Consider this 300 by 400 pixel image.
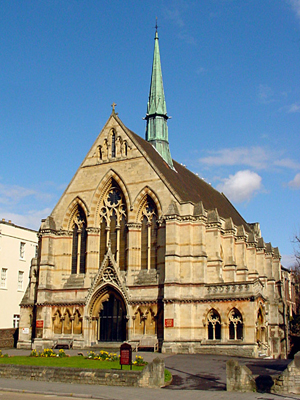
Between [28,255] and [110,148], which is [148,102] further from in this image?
[28,255]

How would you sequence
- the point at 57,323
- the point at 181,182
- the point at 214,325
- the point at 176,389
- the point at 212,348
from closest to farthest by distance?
the point at 176,389
the point at 212,348
the point at 214,325
the point at 57,323
the point at 181,182

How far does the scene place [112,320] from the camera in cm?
3759

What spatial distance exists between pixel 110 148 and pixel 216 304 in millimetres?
14577

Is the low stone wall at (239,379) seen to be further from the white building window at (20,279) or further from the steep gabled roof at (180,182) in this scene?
the white building window at (20,279)

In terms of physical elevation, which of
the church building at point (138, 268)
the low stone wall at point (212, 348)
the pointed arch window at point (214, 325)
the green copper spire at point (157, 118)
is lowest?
the low stone wall at point (212, 348)

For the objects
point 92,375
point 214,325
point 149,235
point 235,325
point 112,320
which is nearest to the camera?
point 92,375

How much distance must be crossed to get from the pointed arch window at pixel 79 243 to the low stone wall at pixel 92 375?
18419 millimetres

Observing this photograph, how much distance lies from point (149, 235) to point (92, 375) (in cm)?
1802

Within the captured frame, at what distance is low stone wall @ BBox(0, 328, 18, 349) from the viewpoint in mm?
41719

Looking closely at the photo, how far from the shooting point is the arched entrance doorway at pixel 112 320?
37000 mm

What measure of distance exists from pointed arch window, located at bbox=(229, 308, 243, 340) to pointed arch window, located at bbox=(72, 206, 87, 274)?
12.2 m

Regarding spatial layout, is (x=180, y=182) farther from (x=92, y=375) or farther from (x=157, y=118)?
(x=92, y=375)

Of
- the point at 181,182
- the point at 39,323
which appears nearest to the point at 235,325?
the point at 181,182

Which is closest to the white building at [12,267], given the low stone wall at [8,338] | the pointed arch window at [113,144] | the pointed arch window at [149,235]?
the low stone wall at [8,338]
